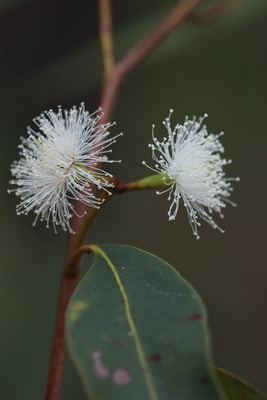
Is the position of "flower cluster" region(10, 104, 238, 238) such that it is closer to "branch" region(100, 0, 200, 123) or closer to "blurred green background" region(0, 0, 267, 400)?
"branch" region(100, 0, 200, 123)

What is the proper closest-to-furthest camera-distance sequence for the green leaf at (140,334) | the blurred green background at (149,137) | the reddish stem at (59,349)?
1. the green leaf at (140,334)
2. the reddish stem at (59,349)
3. the blurred green background at (149,137)

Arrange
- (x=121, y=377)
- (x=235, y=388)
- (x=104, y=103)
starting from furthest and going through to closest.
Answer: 1. (x=104, y=103)
2. (x=235, y=388)
3. (x=121, y=377)

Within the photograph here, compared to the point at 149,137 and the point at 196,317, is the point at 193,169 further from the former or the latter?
the point at 149,137

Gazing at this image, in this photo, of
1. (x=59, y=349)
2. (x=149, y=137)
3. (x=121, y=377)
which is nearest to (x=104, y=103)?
(x=59, y=349)

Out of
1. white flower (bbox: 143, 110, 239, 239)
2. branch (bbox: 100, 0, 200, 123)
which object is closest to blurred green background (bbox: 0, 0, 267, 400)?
branch (bbox: 100, 0, 200, 123)

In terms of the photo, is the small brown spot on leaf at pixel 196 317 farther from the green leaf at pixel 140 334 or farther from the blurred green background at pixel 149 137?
the blurred green background at pixel 149 137

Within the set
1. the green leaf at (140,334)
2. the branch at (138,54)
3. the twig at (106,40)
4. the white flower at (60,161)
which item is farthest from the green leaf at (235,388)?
the twig at (106,40)
